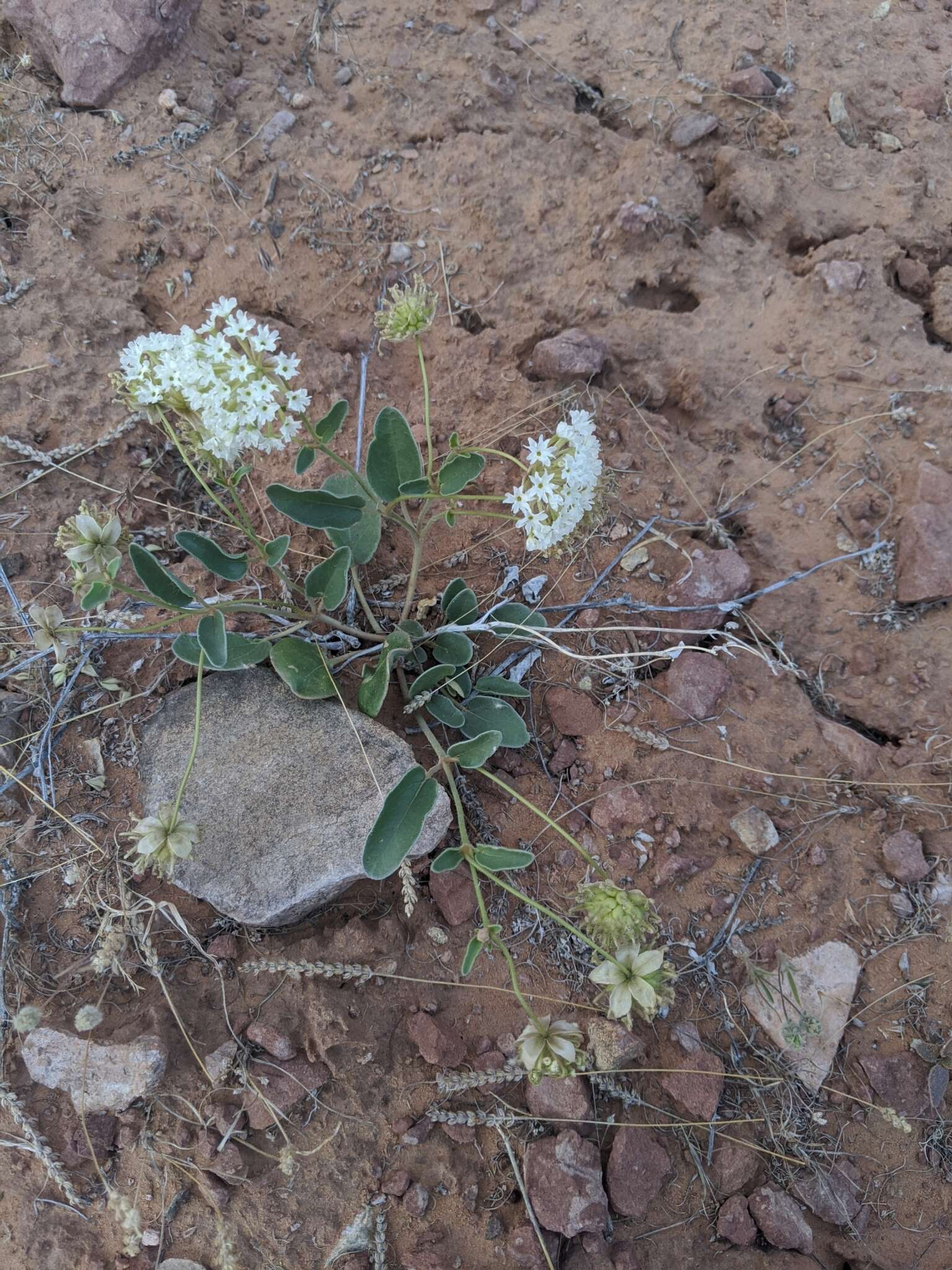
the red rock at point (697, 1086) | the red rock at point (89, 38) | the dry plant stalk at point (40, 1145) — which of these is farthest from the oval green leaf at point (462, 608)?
the red rock at point (89, 38)

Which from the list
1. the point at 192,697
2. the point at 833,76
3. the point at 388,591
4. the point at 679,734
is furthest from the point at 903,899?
the point at 833,76

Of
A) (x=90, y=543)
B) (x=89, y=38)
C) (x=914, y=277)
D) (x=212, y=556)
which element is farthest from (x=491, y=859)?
(x=89, y=38)

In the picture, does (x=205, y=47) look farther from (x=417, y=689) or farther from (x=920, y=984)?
(x=920, y=984)

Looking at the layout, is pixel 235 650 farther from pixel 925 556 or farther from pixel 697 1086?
pixel 925 556

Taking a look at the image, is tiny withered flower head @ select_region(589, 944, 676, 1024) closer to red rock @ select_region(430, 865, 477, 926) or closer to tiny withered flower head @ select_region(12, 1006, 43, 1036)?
red rock @ select_region(430, 865, 477, 926)

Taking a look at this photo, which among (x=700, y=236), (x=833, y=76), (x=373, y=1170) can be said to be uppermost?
(x=833, y=76)
